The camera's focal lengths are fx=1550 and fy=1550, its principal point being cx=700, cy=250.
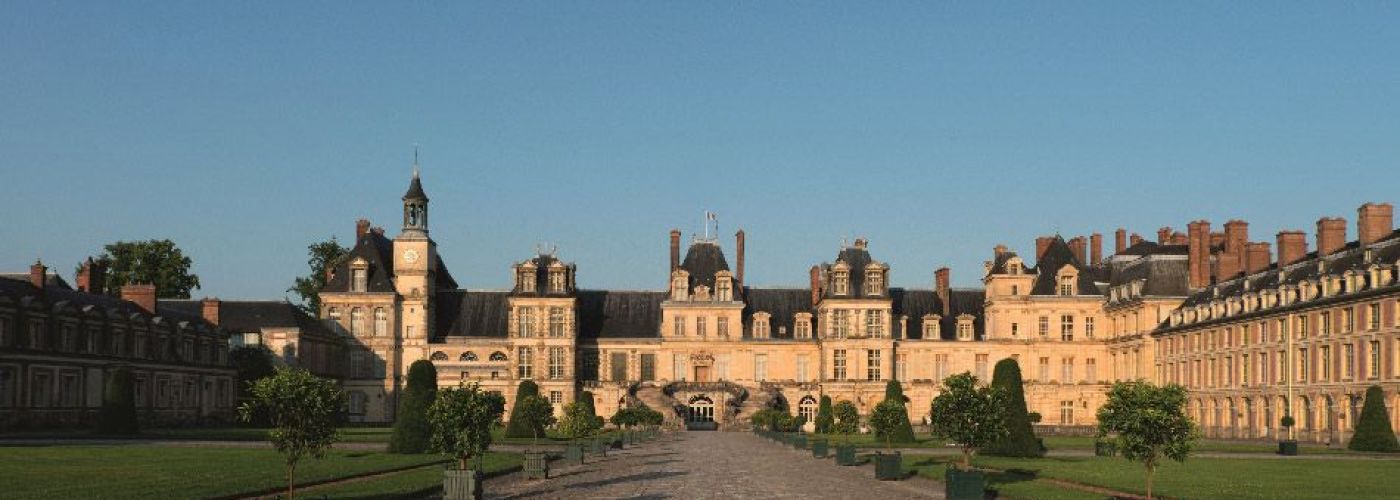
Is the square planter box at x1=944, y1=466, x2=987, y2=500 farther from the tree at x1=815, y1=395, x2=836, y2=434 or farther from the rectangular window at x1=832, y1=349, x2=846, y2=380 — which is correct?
the rectangular window at x1=832, y1=349, x2=846, y2=380

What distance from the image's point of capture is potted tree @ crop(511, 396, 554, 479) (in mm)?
38594

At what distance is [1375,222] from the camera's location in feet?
225

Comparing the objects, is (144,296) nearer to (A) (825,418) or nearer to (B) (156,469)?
(A) (825,418)

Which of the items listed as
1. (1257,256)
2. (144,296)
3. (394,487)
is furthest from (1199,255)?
→ (394,487)

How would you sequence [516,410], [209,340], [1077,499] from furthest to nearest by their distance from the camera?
1. [209,340]
2. [516,410]
3. [1077,499]

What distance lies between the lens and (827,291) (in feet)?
308

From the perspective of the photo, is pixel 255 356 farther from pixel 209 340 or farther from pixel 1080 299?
pixel 1080 299

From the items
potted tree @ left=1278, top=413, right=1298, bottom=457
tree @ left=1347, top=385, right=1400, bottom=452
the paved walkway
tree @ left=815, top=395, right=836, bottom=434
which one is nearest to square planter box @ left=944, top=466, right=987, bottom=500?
the paved walkway

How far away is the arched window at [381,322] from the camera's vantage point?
309ft

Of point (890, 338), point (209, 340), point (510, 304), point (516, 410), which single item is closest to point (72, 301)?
point (209, 340)

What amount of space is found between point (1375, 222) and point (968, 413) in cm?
3937

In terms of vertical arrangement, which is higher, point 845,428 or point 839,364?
point 839,364

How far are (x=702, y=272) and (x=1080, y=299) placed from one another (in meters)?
23.0

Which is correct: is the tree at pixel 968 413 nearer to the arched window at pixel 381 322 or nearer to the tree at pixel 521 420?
the tree at pixel 521 420
